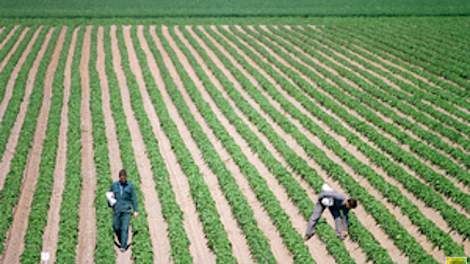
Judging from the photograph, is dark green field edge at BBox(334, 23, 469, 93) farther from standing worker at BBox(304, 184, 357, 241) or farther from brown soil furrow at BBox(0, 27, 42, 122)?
brown soil furrow at BBox(0, 27, 42, 122)

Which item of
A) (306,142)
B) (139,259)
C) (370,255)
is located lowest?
(370,255)

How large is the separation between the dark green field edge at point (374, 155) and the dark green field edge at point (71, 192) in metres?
9.72

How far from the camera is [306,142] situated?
51.8ft


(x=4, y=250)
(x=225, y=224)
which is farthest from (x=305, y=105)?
(x=4, y=250)

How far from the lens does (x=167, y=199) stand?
12305 millimetres

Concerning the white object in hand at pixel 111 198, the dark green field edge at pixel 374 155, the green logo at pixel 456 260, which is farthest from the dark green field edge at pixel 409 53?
the white object in hand at pixel 111 198

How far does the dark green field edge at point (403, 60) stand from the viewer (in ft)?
68.1

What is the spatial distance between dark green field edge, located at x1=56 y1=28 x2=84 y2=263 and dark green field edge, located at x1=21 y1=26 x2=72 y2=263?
1.46ft

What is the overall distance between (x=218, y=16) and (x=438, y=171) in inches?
1099

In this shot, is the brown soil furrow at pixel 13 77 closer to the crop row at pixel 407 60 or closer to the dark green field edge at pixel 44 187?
the dark green field edge at pixel 44 187

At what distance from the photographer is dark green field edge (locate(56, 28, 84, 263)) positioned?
1032 centimetres

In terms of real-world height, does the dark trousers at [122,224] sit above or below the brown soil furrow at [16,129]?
below

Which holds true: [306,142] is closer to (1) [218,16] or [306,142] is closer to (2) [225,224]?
(2) [225,224]

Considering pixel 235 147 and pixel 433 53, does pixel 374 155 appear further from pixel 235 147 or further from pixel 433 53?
pixel 433 53
